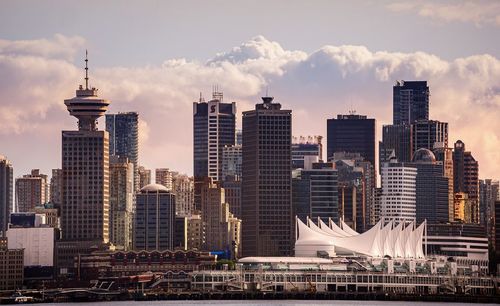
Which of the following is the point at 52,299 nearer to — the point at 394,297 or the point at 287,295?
the point at 287,295

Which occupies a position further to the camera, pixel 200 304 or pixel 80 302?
pixel 80 302

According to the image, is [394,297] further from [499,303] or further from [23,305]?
[23,305]

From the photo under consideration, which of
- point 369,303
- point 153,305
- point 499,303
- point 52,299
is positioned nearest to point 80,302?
point 52,299

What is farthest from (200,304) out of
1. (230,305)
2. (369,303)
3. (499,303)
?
(499,303)

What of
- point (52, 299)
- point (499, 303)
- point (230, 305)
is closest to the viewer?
point (230, 305)

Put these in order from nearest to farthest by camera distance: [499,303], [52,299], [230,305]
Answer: [230,305] → [499,303] → [52,299]

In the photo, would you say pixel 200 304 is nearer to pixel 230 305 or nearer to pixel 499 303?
pixel 230 305

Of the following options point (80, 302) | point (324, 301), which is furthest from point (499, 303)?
point (80, 302)

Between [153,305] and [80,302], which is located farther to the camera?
[80,302]
